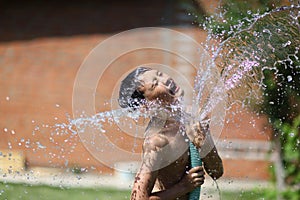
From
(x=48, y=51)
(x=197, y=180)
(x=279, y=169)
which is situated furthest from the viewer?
(x=48, y=51)

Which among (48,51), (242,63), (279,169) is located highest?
(48,51)

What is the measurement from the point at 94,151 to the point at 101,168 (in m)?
4.18

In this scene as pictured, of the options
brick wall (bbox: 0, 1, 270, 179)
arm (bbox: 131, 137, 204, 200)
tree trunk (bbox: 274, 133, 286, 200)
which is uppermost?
brick wall (bbox: 0, 1, 270, 179)

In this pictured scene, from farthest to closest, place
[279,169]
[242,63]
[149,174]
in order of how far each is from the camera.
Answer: [279,169], [242,63], [149,174]

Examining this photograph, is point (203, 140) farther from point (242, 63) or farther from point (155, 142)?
point (242, 63)

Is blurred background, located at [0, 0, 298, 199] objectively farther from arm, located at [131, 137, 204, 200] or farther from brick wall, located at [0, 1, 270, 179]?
arm, located at [131, 137, 204, 200]

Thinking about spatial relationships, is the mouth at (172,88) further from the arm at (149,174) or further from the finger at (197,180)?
the finger at (197,180)

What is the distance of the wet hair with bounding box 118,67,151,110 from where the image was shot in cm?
314

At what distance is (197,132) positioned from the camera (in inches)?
126

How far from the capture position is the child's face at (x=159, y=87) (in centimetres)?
307

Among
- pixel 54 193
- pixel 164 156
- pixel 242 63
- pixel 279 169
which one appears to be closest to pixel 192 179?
pixel 164 156

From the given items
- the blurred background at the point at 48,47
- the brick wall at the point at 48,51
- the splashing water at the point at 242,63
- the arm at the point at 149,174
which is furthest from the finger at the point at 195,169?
the brick wall at the point at 48,51

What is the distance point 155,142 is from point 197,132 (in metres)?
0.23

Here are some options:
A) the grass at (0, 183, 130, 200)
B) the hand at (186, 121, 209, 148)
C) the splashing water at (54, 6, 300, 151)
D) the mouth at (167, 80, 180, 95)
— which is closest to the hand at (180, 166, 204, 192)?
the hand at (186, 121, 209, 148)
